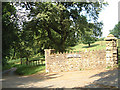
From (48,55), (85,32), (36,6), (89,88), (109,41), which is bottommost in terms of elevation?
(89,88)

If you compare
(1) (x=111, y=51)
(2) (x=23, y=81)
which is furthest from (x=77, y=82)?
(1) (x=111, y=51)

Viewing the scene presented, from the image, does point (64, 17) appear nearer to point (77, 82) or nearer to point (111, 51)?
point (111, 51)

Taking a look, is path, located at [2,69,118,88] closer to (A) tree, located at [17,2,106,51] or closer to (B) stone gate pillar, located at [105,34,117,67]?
(B) stone gate pillar, located at [105,34,117,67]

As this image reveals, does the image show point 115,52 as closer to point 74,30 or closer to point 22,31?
point 74,30

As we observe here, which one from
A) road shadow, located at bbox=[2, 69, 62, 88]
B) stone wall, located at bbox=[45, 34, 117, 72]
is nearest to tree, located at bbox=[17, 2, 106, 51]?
stone wall, located at bbox=[45, 34, 117, 72]

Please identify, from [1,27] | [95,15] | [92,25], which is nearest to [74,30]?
[92,25]

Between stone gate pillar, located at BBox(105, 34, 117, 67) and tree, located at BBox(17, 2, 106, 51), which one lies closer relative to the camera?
stone gate pillar, located at BBox(105, 34, 117, 67)

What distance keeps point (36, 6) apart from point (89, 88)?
44.1 feet

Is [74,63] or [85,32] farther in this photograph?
[85,32]

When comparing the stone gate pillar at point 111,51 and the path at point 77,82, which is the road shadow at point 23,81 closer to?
the path at point 77,82

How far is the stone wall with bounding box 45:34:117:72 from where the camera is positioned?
13.1 metres

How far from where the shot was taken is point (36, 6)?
17500 mm

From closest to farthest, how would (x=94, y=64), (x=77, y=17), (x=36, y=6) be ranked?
(x=94, y=64), (x=36, y=6), (x=77, y=17)

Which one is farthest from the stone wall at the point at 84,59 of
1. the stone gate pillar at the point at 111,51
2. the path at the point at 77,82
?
the path at the point at 77,82
